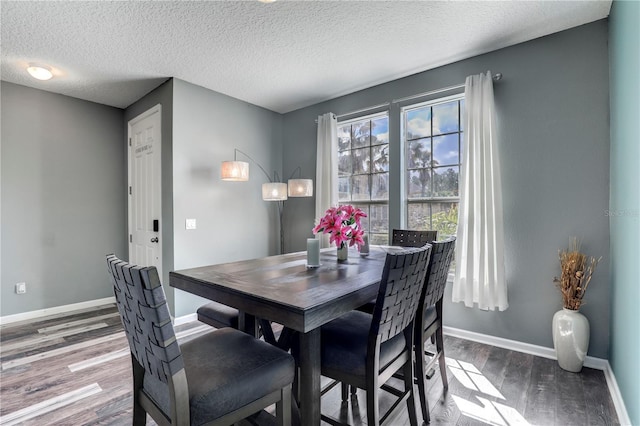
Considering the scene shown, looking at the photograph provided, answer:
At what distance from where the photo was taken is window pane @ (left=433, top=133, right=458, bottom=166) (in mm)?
3059

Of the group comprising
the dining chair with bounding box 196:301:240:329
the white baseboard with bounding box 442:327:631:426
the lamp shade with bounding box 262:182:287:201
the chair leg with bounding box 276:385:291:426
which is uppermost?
the lamp shade with bounding box 262:182:287:201

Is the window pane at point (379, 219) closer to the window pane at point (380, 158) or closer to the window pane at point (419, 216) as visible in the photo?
the window pane at point (419, 216)

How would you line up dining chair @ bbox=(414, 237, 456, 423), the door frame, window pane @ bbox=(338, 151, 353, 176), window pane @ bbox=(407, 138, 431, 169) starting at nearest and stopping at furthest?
dining chair @ bbox=(414, 237, 456, 423) → window pane @ bbox=(407, 138, 431, 169) → the door frame → window pane @ bbox=(338, 151, 353, 176)

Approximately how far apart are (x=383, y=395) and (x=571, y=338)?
146 cm

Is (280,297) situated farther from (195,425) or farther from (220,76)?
(220,76)

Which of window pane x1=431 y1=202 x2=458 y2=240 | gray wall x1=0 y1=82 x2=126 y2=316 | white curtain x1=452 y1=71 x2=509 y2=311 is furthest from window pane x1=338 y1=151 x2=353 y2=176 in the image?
gray wall x1=0 y1=82 x2=126 y2=316

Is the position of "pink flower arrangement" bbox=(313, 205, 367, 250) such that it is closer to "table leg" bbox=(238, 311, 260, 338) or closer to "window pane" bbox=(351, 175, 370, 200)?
"table leg" bbox=(238, 311, 260, 338)

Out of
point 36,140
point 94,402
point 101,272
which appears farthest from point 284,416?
point 36,140

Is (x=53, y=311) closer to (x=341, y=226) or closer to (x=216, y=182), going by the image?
(x=216, y=182)

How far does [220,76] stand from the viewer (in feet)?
10.8

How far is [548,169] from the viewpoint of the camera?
2.49 m

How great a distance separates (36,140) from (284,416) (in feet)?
14.3

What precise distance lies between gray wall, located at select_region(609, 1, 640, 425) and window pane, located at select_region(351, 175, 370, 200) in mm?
2203

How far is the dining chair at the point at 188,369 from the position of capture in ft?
3.20
